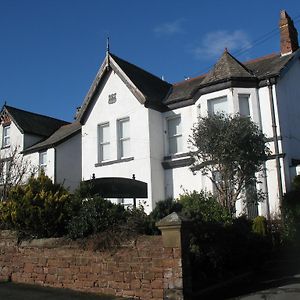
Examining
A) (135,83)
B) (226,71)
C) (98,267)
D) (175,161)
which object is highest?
(135,83)

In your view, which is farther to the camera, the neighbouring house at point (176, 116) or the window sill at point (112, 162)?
the window sill at point (112, 162)

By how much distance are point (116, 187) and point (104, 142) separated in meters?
7.01

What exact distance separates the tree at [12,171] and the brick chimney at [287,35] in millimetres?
14025

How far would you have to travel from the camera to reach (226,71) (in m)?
19.6

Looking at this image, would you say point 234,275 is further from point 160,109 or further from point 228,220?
point 160,109

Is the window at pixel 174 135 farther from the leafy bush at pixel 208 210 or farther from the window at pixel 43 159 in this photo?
the window at pixel 43 159

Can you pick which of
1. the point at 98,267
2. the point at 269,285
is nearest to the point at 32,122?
the point at 98,267

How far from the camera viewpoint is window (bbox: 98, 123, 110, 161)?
2283cm

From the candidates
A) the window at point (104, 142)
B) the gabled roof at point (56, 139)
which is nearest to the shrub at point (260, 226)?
the window at point (104, 142)

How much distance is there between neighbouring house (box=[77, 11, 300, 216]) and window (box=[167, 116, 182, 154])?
0.05m

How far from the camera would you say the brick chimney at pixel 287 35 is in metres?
20.8

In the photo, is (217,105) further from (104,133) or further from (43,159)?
(43,159)

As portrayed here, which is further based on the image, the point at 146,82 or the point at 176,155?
the point at 146,82

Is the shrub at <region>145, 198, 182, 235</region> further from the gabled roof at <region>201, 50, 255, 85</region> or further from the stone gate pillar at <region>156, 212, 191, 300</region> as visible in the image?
the gabled roof at <region>201, 50, 255, 85</region>
